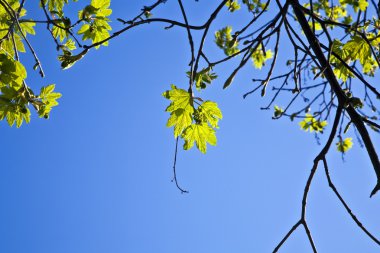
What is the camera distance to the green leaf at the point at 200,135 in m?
2.69

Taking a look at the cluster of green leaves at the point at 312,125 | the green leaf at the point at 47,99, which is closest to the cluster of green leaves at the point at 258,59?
the cluster of green leaves at the point at 312,125

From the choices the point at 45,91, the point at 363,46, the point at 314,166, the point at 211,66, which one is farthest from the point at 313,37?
the point at 45,91

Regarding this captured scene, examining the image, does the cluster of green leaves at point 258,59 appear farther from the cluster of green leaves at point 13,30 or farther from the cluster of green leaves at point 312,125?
the cluster of green leaves at point 13,30

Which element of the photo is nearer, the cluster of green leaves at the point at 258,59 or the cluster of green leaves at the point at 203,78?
the cluster of green leaves at the point at 203,78

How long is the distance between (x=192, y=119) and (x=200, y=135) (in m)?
0.13

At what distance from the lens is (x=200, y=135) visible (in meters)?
2.71

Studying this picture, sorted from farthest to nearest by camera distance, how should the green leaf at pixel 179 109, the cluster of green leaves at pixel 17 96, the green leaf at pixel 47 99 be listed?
the green leaf at pixel 47 99, the green leaf at pixel 179 109, the cluster of green leaves at pixel 17 96

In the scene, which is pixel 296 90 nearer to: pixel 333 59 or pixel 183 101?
pixel 333 59

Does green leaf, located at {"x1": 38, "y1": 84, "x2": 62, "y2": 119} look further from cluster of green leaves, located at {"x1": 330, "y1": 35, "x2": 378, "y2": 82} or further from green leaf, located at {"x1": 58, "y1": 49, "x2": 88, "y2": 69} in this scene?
cluster of green leaves, located at {"x1": 330, "y1": 35, "x2": 378, "y2": 82}

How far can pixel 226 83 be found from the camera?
233 cm

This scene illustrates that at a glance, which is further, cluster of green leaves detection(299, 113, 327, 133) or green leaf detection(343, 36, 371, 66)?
cluster of green leaves detection(299, 113, 327, 133)

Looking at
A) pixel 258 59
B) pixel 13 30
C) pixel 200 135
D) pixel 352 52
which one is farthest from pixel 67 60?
pixel 258 59

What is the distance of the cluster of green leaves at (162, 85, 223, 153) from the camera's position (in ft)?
8.62

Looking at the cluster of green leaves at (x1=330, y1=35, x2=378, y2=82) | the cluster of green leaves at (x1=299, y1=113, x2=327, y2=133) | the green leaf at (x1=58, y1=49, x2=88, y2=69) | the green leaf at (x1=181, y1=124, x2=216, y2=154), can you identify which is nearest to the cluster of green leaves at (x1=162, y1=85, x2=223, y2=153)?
the green leaf at (x1=181, y1=124, x2=216, y2=154)
